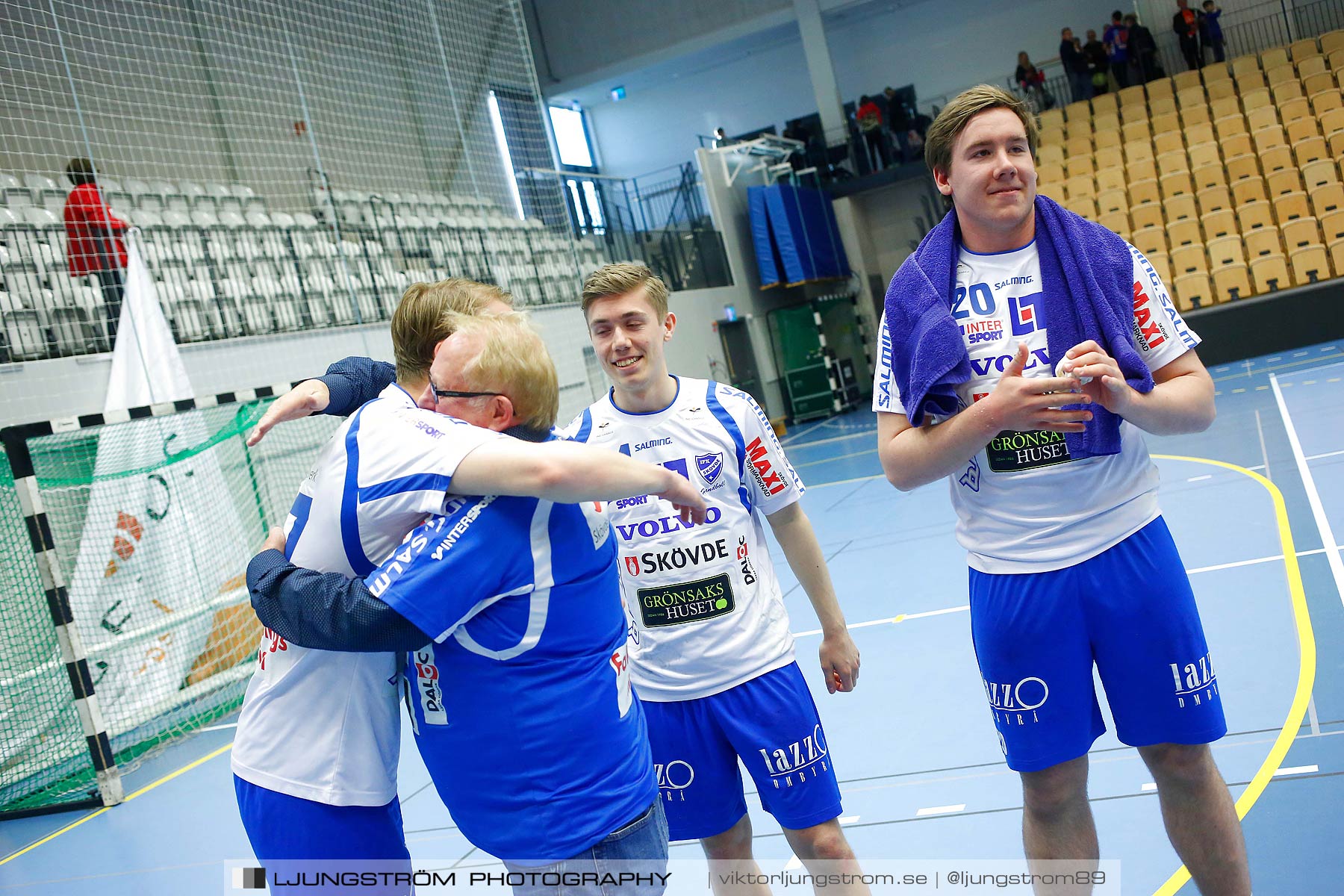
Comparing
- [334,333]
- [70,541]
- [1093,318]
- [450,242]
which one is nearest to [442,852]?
[1093,318]

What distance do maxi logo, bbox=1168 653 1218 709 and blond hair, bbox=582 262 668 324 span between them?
154cm

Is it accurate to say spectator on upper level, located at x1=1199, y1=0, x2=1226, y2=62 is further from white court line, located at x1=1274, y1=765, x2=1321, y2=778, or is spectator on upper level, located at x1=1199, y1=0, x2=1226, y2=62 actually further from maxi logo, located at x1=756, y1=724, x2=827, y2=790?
maxi logo, located at x1=756, y1=724, x2=827, y2=790

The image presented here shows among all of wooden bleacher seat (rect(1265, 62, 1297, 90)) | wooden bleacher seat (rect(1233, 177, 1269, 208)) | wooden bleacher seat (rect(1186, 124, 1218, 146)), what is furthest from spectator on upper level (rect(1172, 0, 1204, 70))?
wooden bleacher seat (rect(1233, 177, 1269, 208))

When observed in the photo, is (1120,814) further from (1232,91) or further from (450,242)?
(1232,91)

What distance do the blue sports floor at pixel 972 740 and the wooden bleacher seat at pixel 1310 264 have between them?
679 centimetres

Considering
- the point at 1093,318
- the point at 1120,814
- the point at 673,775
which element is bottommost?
the point at 1120,814

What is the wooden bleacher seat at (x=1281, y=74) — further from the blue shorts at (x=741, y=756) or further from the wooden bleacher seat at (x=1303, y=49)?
the blue shorts at (x=741, y=756)

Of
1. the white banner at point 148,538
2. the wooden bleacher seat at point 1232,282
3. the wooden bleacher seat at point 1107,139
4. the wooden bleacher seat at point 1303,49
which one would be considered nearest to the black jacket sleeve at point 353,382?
the white banner at point 148,538

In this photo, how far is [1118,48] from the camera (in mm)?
18562

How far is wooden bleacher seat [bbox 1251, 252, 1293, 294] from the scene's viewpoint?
14.0m

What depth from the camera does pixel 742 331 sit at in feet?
62.8

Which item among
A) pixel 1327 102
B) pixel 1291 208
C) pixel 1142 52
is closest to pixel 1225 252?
pixel 1291 208

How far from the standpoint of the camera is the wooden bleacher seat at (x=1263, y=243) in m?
14.4

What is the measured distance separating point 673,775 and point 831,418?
55.9 feet
